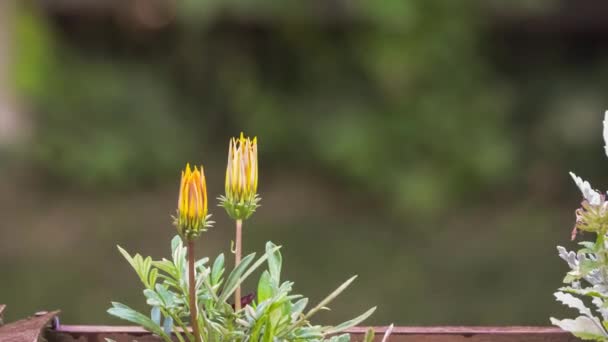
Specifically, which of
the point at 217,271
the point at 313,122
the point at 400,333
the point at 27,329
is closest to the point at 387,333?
the point at 400,333

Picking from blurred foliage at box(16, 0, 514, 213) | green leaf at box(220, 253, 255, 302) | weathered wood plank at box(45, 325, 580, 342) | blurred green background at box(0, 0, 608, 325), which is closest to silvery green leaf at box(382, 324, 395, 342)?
weathered wood plank at box(45, 325, 580, 342)

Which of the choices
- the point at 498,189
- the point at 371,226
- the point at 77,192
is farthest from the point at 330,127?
the point at 77,192

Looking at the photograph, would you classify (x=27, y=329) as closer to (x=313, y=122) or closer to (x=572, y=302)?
(x=572, y=302)

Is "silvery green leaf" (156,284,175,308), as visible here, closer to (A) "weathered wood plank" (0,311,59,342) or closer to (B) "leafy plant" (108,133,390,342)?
(B) "leafy plant" (108,133,390,342)

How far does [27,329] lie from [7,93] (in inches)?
158

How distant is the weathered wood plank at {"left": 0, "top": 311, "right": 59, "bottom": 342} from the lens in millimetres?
961

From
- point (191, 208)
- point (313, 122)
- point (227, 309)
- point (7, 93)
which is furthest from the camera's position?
point (7, 93)

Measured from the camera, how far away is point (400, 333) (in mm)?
1003

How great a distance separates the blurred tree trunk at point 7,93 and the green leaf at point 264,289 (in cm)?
396

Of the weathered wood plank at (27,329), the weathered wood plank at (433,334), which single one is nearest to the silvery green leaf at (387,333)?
the weathered wood plank at (433,334)

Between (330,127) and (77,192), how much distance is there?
1.11 m

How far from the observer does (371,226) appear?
4559 mm

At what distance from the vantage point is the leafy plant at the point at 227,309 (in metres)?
0.94

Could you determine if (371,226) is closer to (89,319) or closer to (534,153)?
(534,153)
